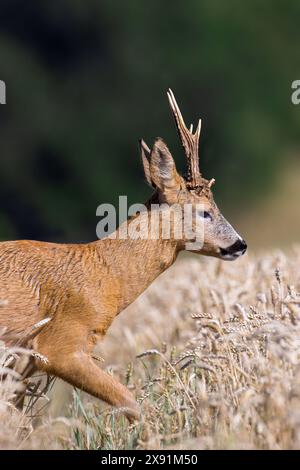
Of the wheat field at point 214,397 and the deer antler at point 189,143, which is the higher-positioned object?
the deer antler at point 189,143

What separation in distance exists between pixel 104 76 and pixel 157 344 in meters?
23.0

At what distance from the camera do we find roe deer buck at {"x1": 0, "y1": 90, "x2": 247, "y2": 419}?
778 cm

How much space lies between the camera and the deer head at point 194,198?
8.33 meters

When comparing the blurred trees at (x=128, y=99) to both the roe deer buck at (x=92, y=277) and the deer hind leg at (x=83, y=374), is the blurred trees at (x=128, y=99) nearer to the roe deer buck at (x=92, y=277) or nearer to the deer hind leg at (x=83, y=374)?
the roe deer buck at (x=92, y=277)

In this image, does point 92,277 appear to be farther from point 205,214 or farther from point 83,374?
point 205,214

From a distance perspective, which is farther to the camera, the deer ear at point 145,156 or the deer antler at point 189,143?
the deer ear at point 145,156

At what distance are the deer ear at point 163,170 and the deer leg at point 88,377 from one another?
1.31 m

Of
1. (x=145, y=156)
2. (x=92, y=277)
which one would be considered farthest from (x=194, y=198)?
(x=92, y=277)

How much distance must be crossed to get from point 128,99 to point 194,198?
2369 centimetres

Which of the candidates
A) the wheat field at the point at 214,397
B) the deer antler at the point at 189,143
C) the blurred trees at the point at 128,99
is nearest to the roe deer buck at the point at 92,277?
the deer antler at the point at 189,143

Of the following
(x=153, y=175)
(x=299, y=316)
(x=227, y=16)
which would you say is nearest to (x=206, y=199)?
(x=153, y=175)

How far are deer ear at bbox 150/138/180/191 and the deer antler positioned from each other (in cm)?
10

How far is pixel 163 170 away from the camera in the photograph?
8.32 metres
